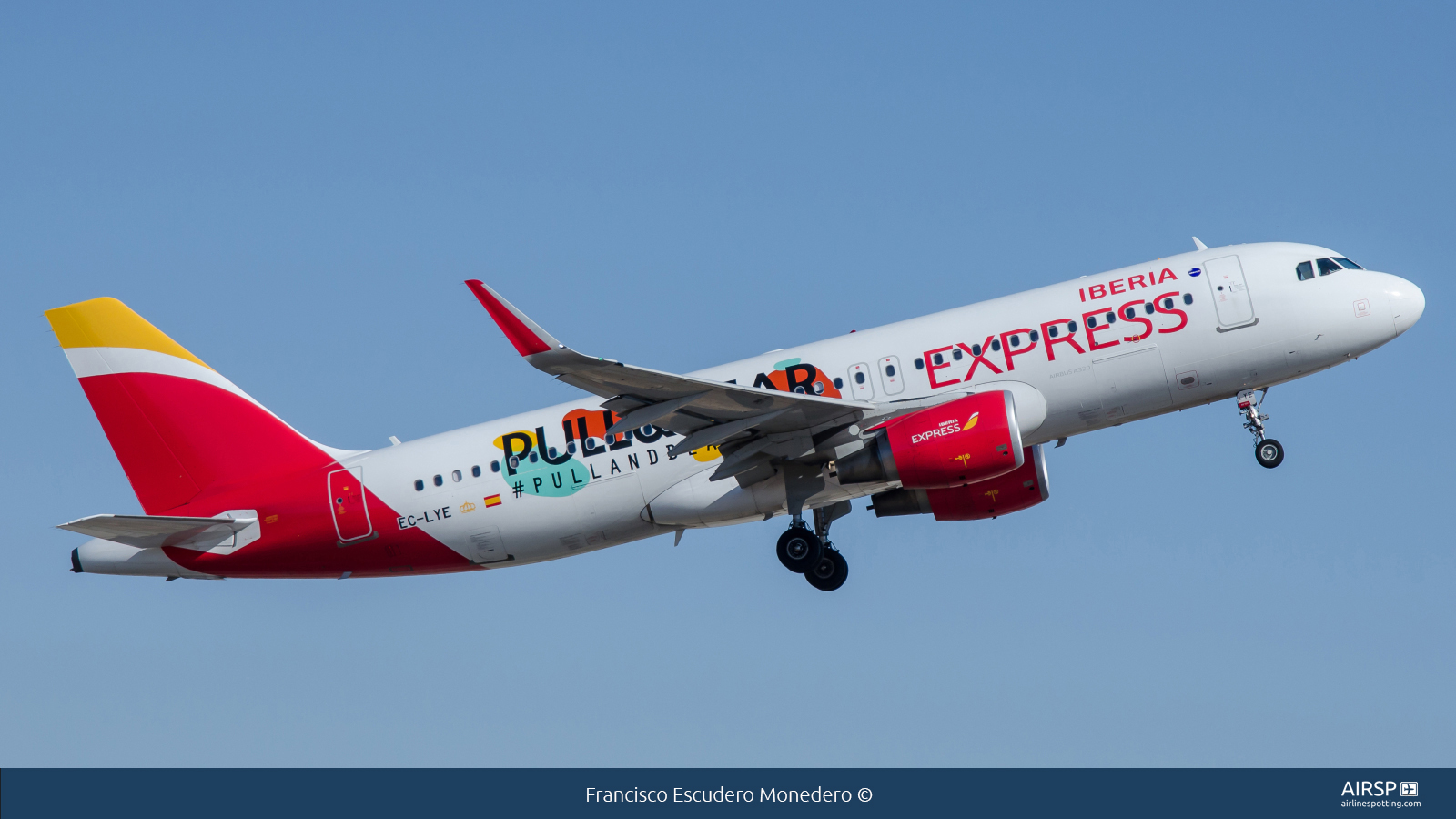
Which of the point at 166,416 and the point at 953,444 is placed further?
the point at 166,416

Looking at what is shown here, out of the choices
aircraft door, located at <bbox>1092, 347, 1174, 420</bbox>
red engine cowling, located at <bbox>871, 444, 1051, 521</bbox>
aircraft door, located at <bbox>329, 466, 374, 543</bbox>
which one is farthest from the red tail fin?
aircraft door, located at <bbox>1092, 347, 1174, 420</bbox>

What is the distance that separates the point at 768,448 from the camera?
29984mm

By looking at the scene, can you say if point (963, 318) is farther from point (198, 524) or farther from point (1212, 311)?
point (198, 524)

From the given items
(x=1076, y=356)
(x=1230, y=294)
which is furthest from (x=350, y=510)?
(x=1230, y=294)

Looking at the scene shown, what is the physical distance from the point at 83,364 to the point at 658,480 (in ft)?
50.1

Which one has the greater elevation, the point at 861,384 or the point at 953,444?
the point at 861,384

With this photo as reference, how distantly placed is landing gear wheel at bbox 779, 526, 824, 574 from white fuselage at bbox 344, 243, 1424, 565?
1135 millimetres

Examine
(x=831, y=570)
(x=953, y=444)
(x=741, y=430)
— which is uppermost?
(x=741, y=430)

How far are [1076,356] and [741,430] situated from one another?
723 centimetres

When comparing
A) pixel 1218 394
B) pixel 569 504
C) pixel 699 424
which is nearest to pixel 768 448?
pixel 699 424

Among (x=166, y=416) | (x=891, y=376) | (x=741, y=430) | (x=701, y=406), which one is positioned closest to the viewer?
(x=701, y=406)

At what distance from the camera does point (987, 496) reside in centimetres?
3238

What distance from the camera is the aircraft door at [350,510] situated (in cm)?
3269

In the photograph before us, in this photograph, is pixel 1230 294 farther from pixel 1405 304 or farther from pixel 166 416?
pixel 166 416
